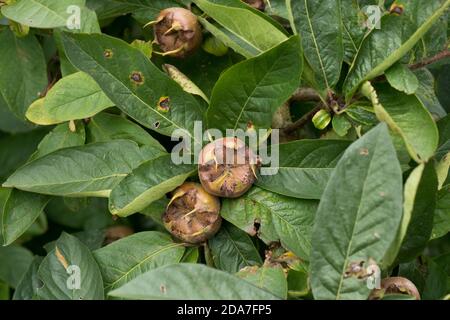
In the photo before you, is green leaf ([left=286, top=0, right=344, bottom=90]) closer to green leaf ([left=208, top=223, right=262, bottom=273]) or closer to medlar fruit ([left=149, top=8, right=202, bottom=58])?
medlar fruit ([left=149, top=8, right=202, bottom=58])

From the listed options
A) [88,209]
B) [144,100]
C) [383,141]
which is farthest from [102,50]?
[88,209]

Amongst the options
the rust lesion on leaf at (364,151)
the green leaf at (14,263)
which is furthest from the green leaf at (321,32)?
the green leaf at (14,263)

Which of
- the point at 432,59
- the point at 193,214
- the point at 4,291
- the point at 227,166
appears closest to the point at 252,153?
the point at 227,166

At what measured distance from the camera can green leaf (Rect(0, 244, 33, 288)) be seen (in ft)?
7.43

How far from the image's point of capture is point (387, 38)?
1.47 m

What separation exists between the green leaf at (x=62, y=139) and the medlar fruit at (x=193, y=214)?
0.37 metres

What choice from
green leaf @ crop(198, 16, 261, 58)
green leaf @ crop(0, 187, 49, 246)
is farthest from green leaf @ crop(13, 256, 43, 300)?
green leaf @ crop(198, 16, 261, 58)

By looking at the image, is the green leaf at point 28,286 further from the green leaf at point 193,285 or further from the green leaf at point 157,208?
the green leaf at point 193,285

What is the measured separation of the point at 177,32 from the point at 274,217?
0.49 m

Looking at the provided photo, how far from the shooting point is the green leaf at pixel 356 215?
3.96 ft

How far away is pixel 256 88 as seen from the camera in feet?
4.73

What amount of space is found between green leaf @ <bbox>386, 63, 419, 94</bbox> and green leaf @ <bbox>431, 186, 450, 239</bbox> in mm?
245

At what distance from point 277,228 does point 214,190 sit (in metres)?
0.15

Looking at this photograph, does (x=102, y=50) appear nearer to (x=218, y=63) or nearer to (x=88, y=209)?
(x=218, y=63)
